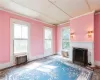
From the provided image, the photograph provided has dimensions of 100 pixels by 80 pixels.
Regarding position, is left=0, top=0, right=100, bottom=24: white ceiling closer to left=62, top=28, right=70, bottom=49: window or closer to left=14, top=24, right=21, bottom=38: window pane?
left=14, top=24, right=21, bottom=38: window pane

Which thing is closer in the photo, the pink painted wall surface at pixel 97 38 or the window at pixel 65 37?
the pink painted wall surface at pixel 97 38

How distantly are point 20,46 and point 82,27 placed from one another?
3.50m

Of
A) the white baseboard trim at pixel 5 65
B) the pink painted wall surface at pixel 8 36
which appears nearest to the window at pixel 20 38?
the pink painted wall surface at pixel 8 36

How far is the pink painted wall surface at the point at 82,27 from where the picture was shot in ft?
13.0

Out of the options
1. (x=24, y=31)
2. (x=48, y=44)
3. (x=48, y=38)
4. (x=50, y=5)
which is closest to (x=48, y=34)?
(x=48, y=38)

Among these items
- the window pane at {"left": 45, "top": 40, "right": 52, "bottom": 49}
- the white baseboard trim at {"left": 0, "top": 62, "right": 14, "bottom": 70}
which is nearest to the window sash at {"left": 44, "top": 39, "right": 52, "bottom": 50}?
the window pane at {"left": 45, "top": 40, "right": 52, "bottom": 49}

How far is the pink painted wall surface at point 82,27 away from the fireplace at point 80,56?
0.55 meters

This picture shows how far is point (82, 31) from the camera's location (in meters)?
4.34

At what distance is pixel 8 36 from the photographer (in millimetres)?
3773

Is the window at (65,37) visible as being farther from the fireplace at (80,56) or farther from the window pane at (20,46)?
the window pane at (20,46)

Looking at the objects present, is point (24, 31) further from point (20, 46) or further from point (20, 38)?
point (20, 46)

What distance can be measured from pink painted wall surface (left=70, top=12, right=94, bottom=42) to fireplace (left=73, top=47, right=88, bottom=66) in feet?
1.79

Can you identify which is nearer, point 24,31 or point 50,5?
point 50,5

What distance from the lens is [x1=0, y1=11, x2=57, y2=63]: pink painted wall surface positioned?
3.55 metres
